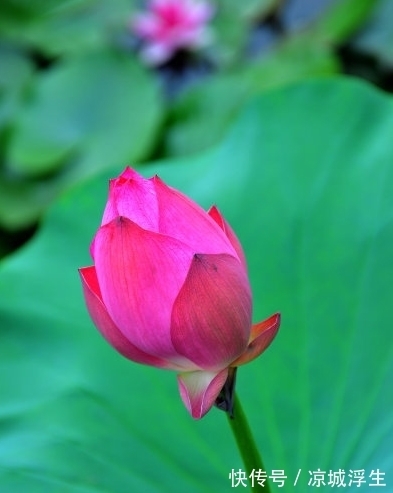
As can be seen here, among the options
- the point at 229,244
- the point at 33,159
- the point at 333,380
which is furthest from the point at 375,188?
the point at 33,159

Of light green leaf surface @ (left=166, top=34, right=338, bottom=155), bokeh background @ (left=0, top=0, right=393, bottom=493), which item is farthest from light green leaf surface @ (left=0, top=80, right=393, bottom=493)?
light green leaf surface @ (left=166, top=34, right=338, bottom=155)

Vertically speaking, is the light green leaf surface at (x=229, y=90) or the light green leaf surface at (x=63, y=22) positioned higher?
the light green leaf surface at (x=63, y=22)

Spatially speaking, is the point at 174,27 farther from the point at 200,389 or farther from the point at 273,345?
the point at 200,389

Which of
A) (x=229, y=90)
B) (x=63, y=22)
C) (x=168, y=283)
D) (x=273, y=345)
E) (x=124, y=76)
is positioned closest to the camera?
(x=168, y=283)

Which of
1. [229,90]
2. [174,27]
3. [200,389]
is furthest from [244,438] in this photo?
[174,27]

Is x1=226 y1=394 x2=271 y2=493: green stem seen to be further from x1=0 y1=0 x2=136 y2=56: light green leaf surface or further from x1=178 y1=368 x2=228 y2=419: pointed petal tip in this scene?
x1=0 y1=0 x2=136 y2=56: light green leaf surface

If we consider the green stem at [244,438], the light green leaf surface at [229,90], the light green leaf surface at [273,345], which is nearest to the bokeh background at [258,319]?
the light green leaf surface at [273,345]

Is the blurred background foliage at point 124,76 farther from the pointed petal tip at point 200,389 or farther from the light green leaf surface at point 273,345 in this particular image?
the pointed petal tip at point 200,389
